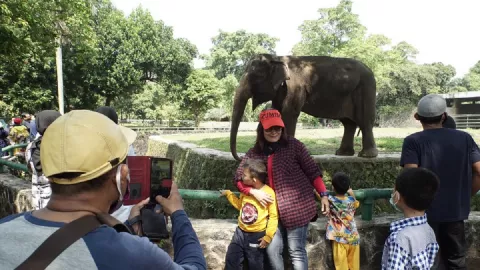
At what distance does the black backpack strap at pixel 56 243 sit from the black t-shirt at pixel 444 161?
7.30ft

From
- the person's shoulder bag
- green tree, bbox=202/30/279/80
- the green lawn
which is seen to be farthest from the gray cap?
green tree, bbox=202/30/279/80

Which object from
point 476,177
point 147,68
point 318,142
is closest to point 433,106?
point 476,177

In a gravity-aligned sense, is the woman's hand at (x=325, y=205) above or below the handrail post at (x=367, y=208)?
above

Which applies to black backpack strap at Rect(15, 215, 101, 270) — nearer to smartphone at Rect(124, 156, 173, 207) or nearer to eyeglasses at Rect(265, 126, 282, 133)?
smartphone at Rect(124, 156, 173, 207)

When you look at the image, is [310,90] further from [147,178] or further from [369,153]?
[147,178]

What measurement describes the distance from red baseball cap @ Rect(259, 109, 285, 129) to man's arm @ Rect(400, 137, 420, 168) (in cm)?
83

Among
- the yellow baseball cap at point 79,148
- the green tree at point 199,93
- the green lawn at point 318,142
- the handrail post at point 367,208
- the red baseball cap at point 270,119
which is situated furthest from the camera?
the green tree at point 199,93

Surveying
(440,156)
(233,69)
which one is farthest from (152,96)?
(440,156)

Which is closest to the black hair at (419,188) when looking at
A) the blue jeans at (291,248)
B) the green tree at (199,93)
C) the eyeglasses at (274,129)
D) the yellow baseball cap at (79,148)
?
the blue jeans at (291,248)

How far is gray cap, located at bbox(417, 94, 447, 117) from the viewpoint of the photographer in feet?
8.94

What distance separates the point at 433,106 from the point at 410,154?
0.35 metres

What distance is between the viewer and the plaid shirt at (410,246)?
2217 mm

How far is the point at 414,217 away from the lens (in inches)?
91.1

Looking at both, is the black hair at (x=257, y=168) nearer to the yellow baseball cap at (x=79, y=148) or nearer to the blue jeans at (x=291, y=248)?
the blue jeans at (x=291, y=248)
